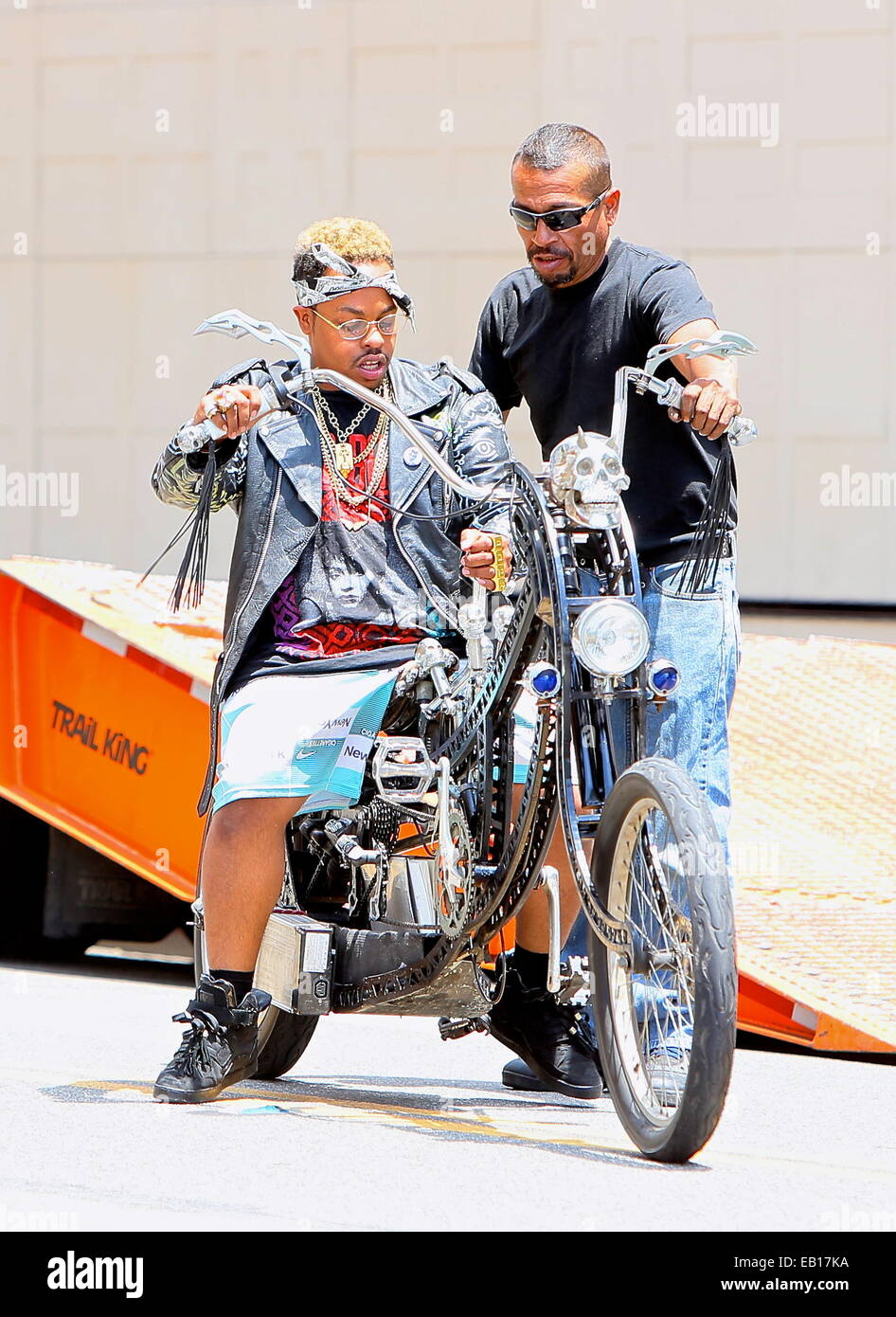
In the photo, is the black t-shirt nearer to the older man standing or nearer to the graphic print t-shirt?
the older man standing

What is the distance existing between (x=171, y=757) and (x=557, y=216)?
89.2 inches

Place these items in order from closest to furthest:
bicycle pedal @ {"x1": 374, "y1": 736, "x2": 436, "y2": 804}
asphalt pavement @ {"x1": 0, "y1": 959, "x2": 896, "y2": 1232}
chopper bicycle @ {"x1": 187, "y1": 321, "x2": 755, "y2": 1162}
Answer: asphalt pavement @ {"x1": 0, "y1": 959, "x2": 896, "y2": 1232} → chopper bicycle @ {"x1": 187, "y1": 321, "x2": 755, "y2": 1162} → bicycle pedal @ {"x1": 374, "y1": 736, "x2": 436, "y2": 804}

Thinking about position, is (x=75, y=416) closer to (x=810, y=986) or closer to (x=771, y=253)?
(x=771, y=253)

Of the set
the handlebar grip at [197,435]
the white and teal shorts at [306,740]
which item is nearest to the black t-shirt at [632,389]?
the white and teal shorts at [306,740]

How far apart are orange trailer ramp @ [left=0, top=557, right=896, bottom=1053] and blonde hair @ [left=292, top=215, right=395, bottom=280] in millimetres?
1815

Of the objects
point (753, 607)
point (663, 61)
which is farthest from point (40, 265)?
point (753, 607)

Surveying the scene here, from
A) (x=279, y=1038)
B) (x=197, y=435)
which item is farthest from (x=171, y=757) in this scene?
(x=197, y=435)

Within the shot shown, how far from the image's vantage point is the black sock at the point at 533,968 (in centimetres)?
403

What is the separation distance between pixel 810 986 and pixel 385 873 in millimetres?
1274

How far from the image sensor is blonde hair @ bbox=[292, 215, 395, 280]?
387cm

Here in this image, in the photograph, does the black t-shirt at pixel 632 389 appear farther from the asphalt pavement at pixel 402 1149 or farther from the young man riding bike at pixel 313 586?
the asphalt pavement at pixel 402 1149

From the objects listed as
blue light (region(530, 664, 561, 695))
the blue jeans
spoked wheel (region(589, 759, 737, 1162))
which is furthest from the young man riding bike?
spoked wheel (region(589, 759, 737, 1162))

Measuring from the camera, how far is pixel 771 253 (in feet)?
31.8

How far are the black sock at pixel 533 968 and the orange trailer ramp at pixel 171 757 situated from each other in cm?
113
